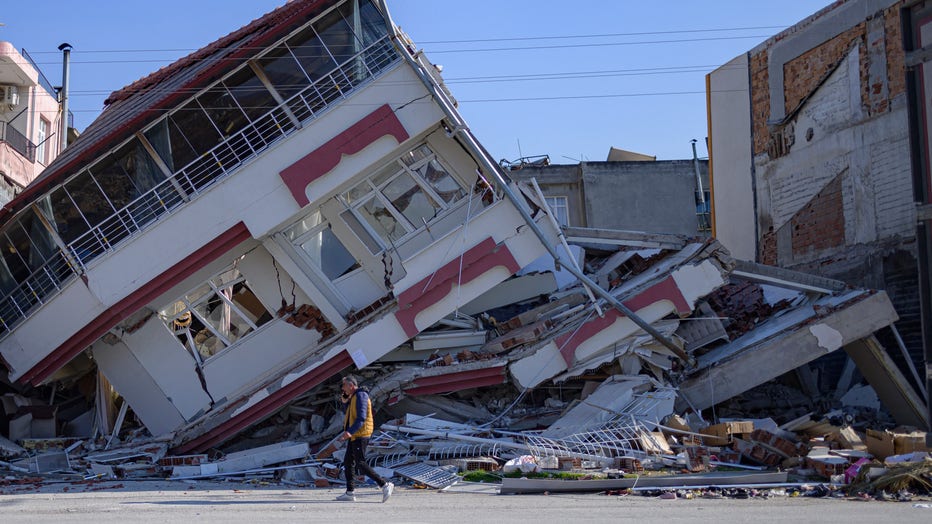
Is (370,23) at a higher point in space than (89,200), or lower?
higher

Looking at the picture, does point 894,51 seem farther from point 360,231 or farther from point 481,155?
point 360,231

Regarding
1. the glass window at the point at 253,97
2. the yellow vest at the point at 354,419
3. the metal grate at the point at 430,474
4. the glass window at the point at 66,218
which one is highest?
the glass window at the point at 253,97

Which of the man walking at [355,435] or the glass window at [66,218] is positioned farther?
the glass window at [66,218]

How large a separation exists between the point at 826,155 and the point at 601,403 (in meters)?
10.6

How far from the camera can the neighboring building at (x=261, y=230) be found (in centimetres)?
1630

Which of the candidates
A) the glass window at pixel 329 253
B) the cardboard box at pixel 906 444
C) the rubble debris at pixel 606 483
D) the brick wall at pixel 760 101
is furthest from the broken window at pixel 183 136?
the brick wall at pixel 760 101

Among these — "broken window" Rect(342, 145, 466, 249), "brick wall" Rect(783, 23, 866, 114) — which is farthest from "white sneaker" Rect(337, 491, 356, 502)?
"brick wall" Rect(783, 23, 866, 114)

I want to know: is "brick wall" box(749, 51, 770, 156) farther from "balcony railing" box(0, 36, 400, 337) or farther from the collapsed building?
"balcony railing" box(0, 36, 400, 337)

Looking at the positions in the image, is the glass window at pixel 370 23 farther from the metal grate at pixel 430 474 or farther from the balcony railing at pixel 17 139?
the balcony railing at pixel 17 139

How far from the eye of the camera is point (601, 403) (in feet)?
50.4

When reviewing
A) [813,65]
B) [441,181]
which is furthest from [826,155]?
[441,181]

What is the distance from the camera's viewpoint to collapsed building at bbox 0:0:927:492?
53.0ft

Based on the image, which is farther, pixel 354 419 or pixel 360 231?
pixel 360 231

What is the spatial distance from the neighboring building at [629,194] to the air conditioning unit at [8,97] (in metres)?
→ 17.9
